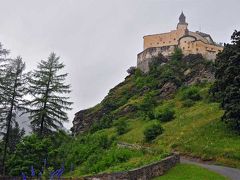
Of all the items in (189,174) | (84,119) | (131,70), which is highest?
(131,70)

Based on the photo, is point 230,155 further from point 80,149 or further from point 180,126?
point 80,149

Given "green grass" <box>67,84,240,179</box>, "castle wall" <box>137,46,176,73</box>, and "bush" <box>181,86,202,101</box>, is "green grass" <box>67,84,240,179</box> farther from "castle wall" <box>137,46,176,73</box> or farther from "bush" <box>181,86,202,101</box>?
"castle wall" <box>137,46,176,73</box>

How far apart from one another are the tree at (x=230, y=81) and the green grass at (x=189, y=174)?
9.95 metres

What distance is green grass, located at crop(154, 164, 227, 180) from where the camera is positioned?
24914mm

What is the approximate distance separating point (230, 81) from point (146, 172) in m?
17.4

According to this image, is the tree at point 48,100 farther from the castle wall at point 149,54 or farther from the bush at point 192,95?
the castle wall at point 149,54

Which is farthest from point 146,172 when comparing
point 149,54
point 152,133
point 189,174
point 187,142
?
point 149,54

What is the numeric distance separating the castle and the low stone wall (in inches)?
2776

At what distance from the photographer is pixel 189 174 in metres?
25.9

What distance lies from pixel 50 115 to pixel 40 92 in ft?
7.42

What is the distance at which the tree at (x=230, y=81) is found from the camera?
36.7 meters

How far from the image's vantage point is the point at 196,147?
123 ft

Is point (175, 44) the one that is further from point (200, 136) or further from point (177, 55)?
point (200, 136)

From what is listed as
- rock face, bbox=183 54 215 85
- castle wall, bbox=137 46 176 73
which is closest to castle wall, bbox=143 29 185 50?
castle wall, bbox=137 46 176 73
